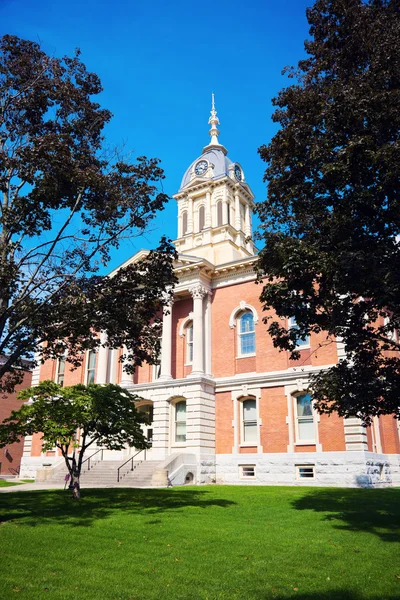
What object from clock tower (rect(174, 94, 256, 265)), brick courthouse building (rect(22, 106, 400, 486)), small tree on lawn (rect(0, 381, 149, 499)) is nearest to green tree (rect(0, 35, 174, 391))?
small tree on lawn (rect(0, 381, 149, 499))

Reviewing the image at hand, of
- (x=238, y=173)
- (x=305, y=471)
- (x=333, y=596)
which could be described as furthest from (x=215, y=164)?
(x=333, y=596)

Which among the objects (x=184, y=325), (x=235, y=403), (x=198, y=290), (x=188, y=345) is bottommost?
(x=235, y=403)

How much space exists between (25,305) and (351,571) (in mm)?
9470

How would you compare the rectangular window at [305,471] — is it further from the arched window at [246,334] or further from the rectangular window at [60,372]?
the rectangular window at [60,372]

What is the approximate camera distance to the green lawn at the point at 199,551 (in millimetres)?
6652

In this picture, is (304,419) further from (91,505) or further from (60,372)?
(60,372)

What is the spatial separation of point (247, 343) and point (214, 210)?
14235 mm

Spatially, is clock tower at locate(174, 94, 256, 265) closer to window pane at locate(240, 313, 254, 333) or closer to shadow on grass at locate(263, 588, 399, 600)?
window pane at locate(240, 313, 254, 333)

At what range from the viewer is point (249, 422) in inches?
1115

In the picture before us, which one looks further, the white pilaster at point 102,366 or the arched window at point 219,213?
the arched window at point 219,213

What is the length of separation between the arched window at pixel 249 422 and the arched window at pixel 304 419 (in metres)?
2.60

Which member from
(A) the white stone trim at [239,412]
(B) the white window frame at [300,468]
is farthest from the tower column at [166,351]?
(B) the white window frame at [300,468]

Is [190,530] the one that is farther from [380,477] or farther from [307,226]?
[380,477]

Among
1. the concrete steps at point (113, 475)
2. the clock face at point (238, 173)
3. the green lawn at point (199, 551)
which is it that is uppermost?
the clock face at point (238, 173)
